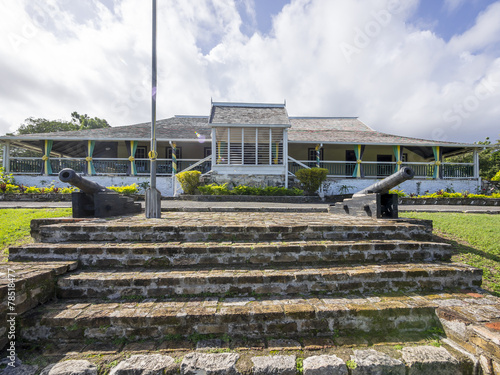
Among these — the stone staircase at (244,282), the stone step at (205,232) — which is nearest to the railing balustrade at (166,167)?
the stone step at (205,232)

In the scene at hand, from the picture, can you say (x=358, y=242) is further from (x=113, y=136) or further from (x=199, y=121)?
(x=199, y=121)

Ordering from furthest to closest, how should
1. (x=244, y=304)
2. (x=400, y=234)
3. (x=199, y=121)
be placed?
(x=199, y=121)
(x=400, y=234)
(x=244, y=304)

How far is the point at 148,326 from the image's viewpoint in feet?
6.97

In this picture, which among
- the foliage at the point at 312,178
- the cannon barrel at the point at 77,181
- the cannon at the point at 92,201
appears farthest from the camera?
the foliage at the point at 312,178

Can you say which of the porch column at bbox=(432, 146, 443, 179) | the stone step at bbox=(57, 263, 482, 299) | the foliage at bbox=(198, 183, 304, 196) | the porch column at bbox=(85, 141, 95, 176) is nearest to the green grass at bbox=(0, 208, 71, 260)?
the stone step at bbox=(57, 263, 482, 299)

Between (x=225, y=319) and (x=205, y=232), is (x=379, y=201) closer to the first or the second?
(x=205, y=232)


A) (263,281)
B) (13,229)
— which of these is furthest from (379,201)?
(13,229)

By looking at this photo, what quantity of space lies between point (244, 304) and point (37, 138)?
17187 millimetres

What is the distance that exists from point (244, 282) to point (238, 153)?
12.0 metres

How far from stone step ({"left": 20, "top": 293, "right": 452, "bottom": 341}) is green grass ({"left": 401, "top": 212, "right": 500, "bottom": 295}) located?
5.48ft

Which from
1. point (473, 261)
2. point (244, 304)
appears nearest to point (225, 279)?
point (244, 304)

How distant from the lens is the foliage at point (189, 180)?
38.0 feet

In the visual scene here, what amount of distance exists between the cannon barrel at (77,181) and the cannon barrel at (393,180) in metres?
5.47

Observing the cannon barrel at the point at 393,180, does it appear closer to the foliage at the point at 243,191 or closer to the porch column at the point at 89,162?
the foliage at the point at 243,191
